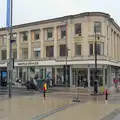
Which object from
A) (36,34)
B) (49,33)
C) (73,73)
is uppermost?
(36,34)

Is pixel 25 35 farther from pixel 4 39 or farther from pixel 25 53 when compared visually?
pixel 4 39

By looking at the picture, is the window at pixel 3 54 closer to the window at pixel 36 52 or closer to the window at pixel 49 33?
the window at pixel 36 52

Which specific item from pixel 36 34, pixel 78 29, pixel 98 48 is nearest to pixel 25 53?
pixel 36 34

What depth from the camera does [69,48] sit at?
53.7 metres

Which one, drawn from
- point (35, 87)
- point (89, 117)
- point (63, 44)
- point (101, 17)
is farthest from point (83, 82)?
point (89, 117)

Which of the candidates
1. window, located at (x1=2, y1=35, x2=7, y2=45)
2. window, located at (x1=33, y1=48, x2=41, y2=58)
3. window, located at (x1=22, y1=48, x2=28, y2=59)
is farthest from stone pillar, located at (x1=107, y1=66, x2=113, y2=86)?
window, located at (x1=2, y1=35, x2=7, y2=45)

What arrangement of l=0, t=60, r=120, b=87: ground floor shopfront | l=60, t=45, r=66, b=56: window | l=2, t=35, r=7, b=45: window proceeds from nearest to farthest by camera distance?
l=0, t=60, r=120, b=87: ground floor shopfront
l=60, t=45, r=66, b=56: window
l=2, t=35, r=7, b=45: window

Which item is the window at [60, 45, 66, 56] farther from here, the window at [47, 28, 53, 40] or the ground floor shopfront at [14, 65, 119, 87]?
the window at [47, 28, 53, 40]

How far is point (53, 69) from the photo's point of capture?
56875 millimetres

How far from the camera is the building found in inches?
2036

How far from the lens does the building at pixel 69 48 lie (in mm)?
51719

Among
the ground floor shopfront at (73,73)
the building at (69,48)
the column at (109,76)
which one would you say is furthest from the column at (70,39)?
the column at (109,76)

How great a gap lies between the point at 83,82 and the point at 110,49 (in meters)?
8.67

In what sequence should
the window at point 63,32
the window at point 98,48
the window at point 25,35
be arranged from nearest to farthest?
1. the window at point 98,48
2. the window at point 63,32
3. the window at point 25,35
